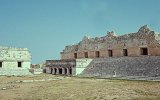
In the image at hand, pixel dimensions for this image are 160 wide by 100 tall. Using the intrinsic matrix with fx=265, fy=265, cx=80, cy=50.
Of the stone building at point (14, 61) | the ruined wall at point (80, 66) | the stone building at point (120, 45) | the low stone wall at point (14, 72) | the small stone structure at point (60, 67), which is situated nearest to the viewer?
the stone building at point (120, 45)

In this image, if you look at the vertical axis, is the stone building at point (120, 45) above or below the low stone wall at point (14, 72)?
above

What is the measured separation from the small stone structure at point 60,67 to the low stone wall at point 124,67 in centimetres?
228

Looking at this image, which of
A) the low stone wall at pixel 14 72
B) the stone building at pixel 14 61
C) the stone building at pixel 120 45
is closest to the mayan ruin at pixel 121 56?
the stone building at pixel 120 45

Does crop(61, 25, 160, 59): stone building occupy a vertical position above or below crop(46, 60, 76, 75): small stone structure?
above

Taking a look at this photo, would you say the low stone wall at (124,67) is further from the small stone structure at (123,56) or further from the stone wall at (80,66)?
the stone wall at (80,66)

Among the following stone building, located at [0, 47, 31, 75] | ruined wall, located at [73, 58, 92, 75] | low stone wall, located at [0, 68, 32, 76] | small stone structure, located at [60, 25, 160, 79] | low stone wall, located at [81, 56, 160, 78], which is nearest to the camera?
low stone wall, located at [81, 56, 160, 78]

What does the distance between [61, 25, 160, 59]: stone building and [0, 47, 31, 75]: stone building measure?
8901mm

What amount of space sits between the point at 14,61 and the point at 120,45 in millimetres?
14896

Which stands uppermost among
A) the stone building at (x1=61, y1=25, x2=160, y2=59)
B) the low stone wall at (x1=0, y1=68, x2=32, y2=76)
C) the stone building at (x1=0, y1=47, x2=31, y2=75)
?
the stone building at (x1=61, y1=25, x2=160, y2=59)

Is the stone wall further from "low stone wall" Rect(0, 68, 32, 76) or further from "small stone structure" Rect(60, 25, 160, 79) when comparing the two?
"low stone wall" Rect(0, 68, 32, 76)

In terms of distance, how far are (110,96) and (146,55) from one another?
15841mm

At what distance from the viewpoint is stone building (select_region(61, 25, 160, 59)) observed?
30.5 m

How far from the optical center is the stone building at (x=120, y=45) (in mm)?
30531

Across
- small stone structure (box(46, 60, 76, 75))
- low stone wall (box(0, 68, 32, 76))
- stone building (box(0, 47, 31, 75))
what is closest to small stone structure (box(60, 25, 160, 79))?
small stone structure (box(46, 60, 76, 75))
